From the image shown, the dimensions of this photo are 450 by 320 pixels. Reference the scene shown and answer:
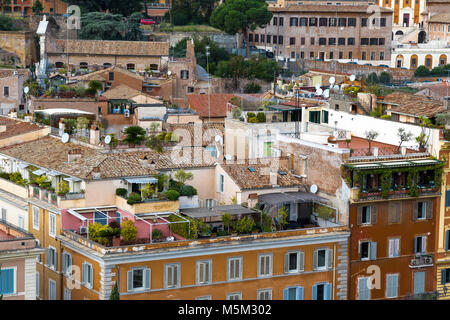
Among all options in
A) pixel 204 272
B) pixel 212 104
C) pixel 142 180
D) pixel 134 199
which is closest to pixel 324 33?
pixel 212 104

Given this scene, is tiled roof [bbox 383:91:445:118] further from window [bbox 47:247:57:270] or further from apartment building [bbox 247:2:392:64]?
apartment building [bbox 247:2:392:64]

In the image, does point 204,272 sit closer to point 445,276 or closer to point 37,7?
point 445,276

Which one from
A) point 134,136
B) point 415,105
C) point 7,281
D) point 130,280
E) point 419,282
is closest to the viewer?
point 7,281

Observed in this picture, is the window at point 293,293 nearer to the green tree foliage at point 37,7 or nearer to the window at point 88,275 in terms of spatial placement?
the window at point 88,275

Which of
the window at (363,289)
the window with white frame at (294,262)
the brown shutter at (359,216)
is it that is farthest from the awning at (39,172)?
the window at (363,289)

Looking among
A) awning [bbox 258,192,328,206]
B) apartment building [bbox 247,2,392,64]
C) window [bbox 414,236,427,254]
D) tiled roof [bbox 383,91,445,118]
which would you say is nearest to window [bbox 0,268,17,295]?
awning [bbox 258,192,328,206]
